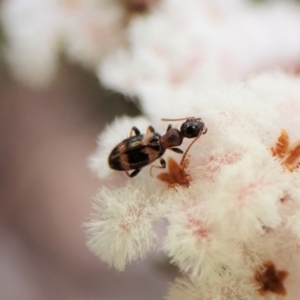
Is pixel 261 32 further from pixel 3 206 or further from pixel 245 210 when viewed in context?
pixel 3 206

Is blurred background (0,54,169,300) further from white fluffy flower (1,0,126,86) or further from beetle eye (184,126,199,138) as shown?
beetle eye (184,126,199,138)

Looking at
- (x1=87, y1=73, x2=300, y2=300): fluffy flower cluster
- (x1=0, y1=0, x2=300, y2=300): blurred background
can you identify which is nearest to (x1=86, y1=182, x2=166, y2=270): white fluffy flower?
(x1=87, y1=73, x2=300, y2=300): fluffy flower cluster

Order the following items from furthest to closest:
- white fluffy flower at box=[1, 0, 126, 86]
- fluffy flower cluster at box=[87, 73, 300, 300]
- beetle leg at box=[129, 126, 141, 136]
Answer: white fluffy flower at box=[1, 0, 126, 86] < beetle leg at box=[129, 126, 141, 136] < fluffy flower cluster at box=[87, 73, 300, 300]

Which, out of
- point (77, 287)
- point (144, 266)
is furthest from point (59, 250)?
point (144, 266)

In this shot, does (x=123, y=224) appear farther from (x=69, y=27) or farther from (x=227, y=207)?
(x=69, y=27)

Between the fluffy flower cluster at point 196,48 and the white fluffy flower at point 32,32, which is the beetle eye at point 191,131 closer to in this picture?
the fluffy flower cluster at point 196,48

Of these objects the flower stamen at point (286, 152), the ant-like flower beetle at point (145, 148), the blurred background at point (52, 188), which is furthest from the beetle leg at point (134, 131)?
the blurred background at point (52, 188)

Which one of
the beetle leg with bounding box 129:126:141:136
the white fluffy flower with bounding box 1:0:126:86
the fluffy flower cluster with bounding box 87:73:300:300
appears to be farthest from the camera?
the white fluffy flower with bounding box 1:0:126:86

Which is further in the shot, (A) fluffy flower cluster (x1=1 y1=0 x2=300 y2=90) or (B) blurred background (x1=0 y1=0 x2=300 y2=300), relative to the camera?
(B) blurred background (x1=0 y1=0 x2=300 y2=300)
